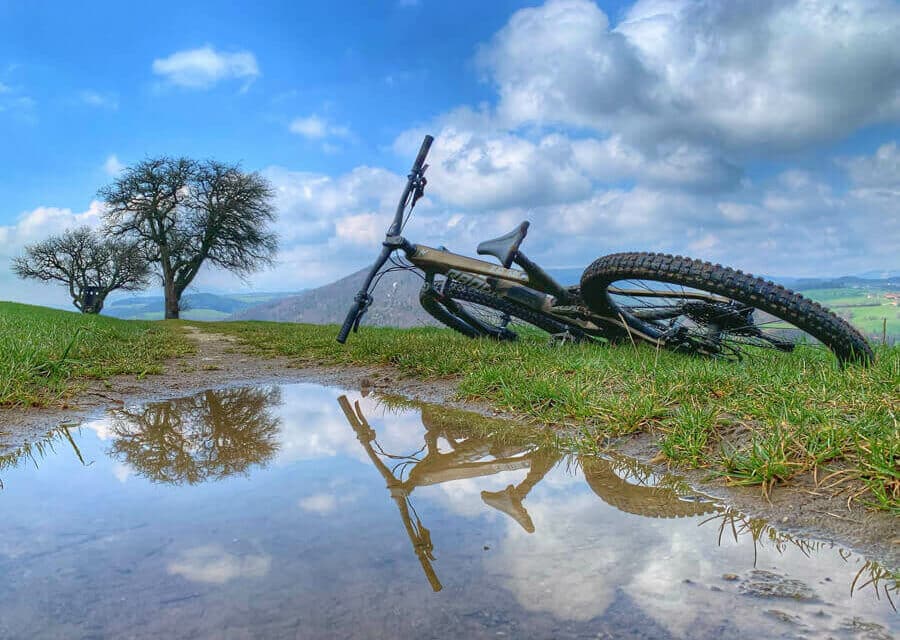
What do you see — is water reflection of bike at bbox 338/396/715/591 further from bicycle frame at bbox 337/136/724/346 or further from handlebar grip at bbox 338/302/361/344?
handlebar grip at bbox 338/302/361/344

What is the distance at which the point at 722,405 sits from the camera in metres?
3.26

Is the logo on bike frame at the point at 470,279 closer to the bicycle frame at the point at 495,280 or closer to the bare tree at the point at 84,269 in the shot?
the bicycle frame at the point at 495,280

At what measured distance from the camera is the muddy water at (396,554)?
137cm

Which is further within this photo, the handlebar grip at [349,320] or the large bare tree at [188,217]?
the large bare tree at [188,217]

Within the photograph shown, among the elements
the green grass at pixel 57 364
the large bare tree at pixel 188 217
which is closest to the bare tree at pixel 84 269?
the large bare tree at pixel 188 217

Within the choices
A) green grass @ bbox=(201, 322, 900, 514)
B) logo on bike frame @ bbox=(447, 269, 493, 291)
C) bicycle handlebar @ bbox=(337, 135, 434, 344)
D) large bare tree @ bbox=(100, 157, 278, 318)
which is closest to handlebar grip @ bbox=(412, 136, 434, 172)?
bicycle handlebar @ bbox=(337, 135, 434, 344)

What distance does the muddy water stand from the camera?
1370 millimetres

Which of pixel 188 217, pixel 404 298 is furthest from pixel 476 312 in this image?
pixel 188 217

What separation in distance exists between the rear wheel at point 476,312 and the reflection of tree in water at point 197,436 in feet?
9.77

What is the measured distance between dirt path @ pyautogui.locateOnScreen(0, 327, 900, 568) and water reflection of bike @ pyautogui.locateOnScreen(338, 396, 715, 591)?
25 cm

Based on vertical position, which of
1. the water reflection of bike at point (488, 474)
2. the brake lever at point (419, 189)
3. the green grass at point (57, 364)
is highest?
the brake lever at point (419, 189)

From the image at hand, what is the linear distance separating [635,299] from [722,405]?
2.33 m

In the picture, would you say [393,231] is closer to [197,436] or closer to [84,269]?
[197,436]

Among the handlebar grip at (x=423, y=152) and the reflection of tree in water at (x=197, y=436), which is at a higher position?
the handlebar grip at (x=423, y=152)
